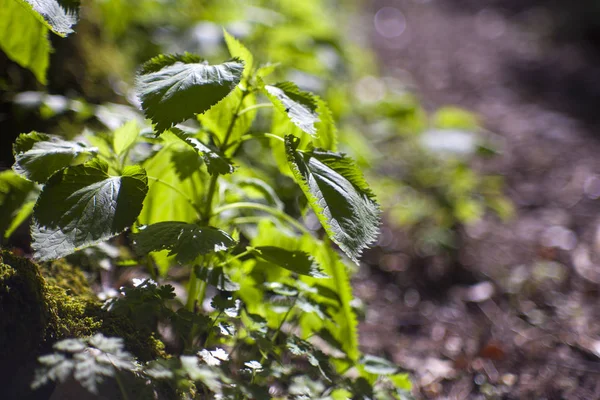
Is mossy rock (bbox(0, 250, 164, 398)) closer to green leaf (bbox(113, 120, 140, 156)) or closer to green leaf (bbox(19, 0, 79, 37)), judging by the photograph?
green leaf (bbox(113, 120, 140, 156))

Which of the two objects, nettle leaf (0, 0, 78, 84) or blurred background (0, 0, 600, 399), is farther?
blurred background (0, 0, 600, 399)

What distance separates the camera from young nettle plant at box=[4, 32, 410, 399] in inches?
41.2

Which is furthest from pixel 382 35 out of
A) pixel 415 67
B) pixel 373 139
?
pixel 373 139

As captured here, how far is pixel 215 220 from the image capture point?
1394 millimetres

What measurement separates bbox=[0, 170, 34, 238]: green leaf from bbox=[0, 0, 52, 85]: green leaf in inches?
12.1

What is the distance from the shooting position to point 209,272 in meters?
1.19

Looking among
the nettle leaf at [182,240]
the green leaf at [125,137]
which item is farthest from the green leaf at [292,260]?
the green leaf at [125,137]

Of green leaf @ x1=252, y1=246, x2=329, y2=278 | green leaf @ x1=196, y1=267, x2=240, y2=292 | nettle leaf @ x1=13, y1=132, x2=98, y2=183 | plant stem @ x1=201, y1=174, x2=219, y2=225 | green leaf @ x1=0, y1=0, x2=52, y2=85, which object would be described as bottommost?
green leaf @ x1=196, y1=267, x2=240, y2=292

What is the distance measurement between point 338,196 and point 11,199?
0.78m

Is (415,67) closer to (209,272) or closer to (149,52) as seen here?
(149,52)

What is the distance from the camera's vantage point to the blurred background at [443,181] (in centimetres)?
179

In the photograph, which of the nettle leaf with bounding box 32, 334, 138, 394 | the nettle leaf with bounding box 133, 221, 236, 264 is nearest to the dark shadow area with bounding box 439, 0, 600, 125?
the nettle leaf with bounding box 133, 221, 236, 264

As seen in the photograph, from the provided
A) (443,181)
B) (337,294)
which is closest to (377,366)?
(337,294)

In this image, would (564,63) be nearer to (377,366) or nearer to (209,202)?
(377,366)
